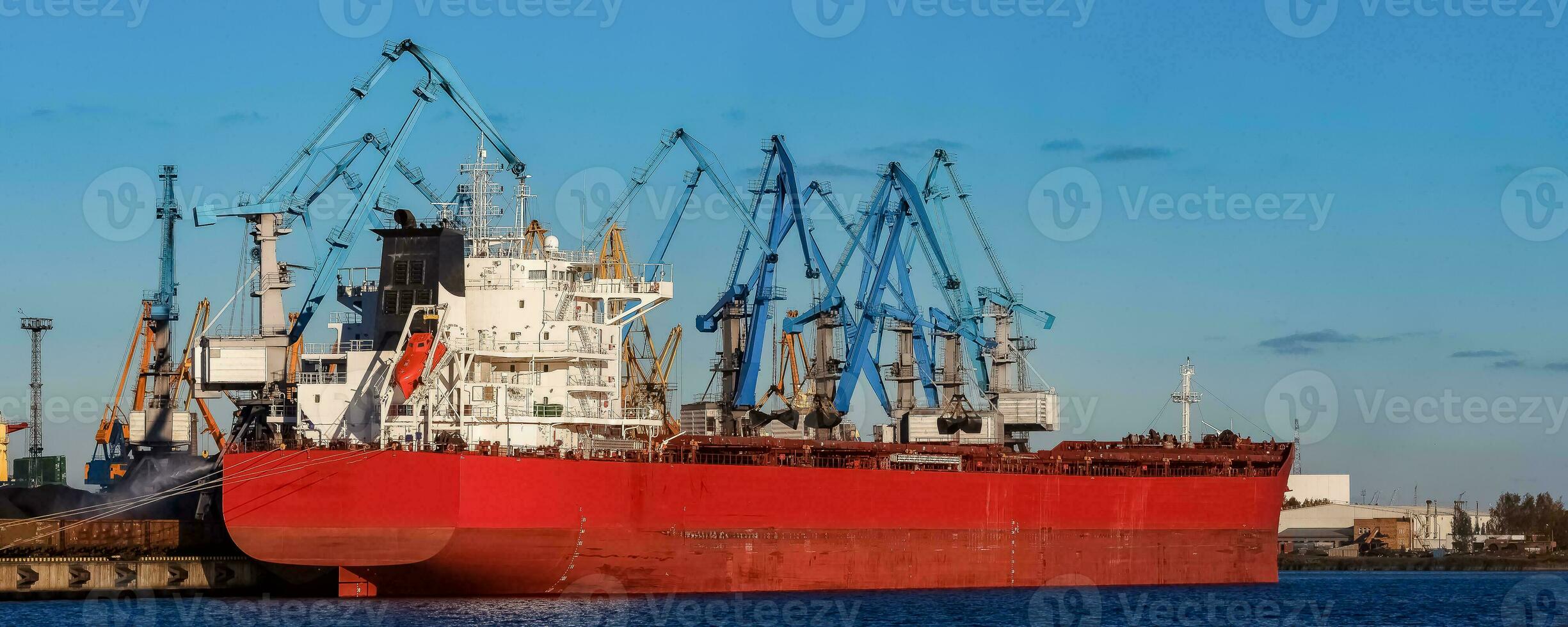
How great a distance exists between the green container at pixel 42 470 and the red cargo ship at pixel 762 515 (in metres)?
32.6

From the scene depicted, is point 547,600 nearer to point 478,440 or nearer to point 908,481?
point 478,440

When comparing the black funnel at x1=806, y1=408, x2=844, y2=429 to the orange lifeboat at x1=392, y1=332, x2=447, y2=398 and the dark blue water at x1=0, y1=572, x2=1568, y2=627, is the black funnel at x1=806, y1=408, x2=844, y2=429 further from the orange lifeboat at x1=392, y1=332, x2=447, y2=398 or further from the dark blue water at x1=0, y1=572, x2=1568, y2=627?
the orange lifeboat at x1=392, y1=332, x2=447, y2=398

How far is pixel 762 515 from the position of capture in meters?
40.6

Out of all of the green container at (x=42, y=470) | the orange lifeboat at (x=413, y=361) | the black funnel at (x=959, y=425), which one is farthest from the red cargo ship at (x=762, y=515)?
the green container at (x=42, y=470)

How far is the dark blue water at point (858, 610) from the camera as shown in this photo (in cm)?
3434

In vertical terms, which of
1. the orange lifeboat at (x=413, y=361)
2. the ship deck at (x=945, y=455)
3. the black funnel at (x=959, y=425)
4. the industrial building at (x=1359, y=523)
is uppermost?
the orange lifeboat at (x=413, y=361)

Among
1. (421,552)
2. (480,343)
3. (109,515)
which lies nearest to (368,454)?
(421,552)

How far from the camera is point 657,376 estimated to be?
57.2 m

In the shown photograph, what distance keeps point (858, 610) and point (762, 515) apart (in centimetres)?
347

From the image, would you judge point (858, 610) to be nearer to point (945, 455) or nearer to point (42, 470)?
point (945, 455)

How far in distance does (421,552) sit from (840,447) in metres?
11.4

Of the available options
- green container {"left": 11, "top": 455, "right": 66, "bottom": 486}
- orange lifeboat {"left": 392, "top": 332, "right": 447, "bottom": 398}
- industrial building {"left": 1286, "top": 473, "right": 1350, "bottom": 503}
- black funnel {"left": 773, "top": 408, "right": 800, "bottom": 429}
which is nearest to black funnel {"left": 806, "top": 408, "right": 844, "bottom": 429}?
black funnel {"left": 773, "top": 408, "right": 800, "bottom": 429}

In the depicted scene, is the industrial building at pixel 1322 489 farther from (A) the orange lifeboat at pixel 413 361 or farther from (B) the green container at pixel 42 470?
(A) the orange lifeboat at pixel 413 361

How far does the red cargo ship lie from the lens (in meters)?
35.5
